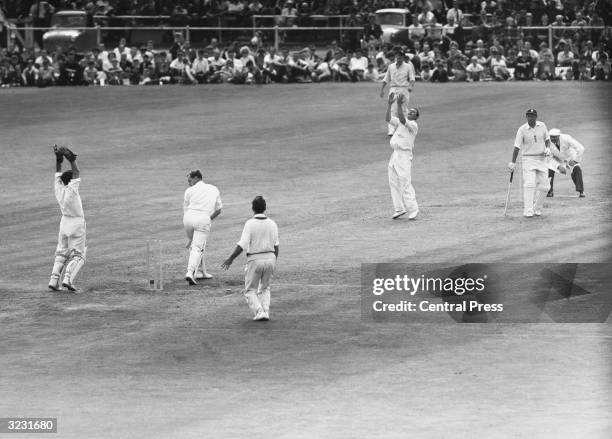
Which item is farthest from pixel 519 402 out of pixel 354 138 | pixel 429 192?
pixel 354 138

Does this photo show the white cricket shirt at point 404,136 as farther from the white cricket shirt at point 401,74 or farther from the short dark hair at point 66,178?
the white cricket shirt at point 401,74

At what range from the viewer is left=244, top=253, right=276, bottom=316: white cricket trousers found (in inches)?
679

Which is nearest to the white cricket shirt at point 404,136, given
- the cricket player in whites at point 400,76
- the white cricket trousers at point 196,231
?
the white cricket trousers at point 196,231

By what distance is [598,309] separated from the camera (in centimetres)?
1831

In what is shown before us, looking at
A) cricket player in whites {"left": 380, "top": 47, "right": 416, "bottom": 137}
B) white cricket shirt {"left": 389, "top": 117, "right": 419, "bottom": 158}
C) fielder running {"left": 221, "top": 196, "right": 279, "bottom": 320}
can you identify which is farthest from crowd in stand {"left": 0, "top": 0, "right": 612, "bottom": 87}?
fielder running {"left": 221, "top": 196, "right": 279, "bottom": 320}

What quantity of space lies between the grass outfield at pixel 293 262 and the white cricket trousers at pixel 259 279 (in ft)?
0.99

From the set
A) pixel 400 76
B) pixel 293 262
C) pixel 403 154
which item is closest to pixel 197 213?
pixel 293 262

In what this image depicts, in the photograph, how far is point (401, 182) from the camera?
24.5 m

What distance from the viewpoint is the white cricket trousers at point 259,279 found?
56.6ft

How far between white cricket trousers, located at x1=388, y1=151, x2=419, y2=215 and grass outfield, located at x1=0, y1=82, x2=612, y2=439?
394 millimetres

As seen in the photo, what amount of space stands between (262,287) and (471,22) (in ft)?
97.4

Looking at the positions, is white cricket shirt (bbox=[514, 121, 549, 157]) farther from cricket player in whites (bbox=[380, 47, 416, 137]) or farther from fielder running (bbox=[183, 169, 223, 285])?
cricket player in whites (bbox=[380, 47, 416, 137])

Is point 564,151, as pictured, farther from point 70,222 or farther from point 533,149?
point 70,222

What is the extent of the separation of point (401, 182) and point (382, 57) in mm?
19805
